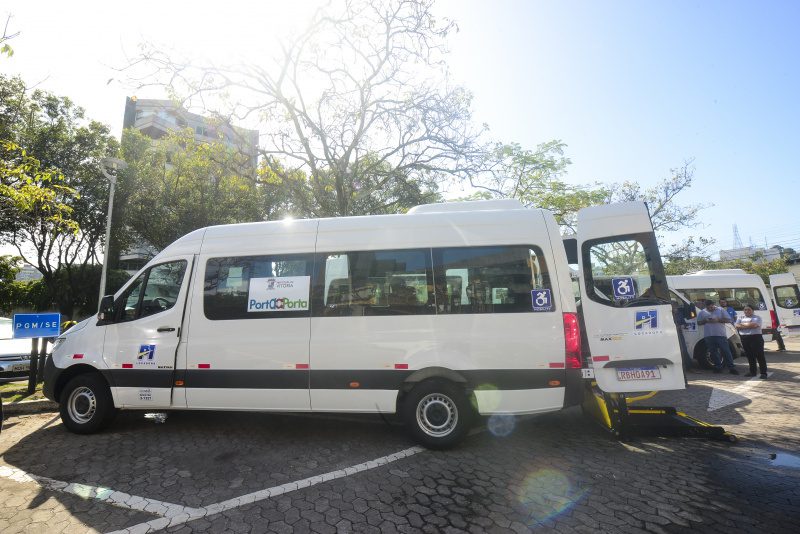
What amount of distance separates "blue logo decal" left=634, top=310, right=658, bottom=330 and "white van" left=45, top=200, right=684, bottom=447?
0.01 metres

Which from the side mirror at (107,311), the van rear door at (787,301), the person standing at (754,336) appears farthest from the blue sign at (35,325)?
the van rear door at (787,301)

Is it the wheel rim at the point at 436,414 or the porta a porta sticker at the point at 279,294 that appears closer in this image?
the wheel rim at the point at 436,414

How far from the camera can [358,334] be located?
4.64 meters

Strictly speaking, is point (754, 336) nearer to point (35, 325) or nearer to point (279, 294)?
point (279, 294)

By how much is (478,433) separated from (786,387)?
735cm

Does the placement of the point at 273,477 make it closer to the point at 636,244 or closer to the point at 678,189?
the point at 636,244

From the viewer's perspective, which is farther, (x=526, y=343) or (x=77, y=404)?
(x=77, y=404)

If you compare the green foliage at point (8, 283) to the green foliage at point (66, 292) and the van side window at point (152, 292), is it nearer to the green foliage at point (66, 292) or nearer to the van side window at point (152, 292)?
the green foliage at point (66, 292)

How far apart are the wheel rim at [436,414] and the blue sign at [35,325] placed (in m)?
7.22

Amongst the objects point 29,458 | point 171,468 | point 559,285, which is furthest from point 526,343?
point 29,458

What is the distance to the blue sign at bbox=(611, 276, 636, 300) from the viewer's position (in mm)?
5145

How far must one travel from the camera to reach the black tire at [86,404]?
5.08 meters

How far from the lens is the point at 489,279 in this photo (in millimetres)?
4605

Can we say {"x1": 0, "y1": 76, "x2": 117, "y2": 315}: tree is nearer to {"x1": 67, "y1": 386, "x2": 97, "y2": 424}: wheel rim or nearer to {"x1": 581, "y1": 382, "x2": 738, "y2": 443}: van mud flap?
{"x1": 67, "y1": 386, "x2": 97, "y2": 424}: wheel rim
